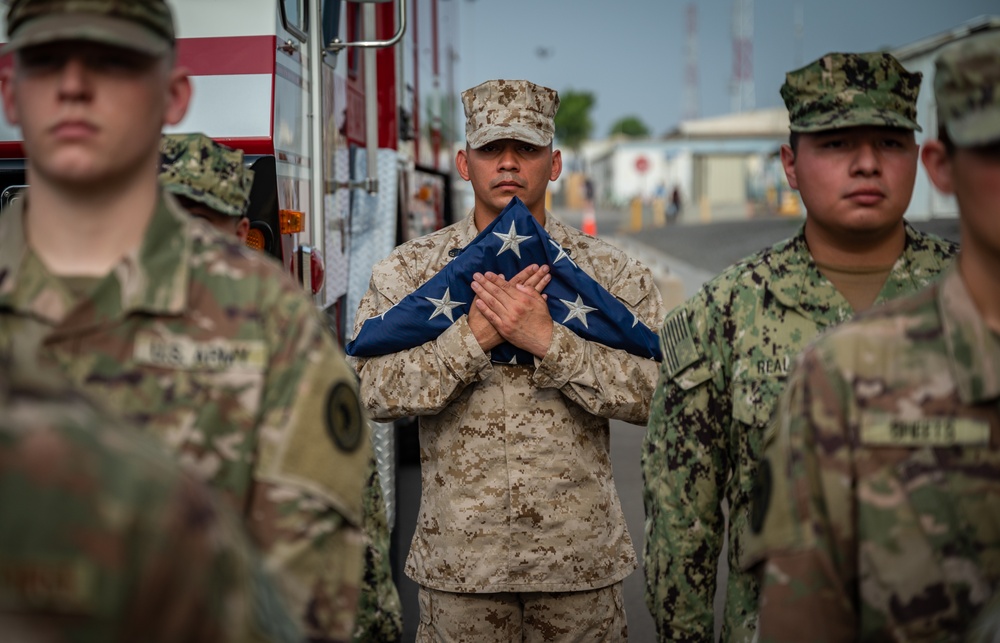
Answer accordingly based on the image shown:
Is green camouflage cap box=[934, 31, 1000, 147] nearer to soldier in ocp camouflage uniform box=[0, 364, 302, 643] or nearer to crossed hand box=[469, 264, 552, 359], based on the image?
soldier in ocp camouflage uniform box=[0, 364, 302, 643]

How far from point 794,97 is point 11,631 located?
2260mm

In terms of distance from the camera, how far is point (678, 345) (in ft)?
9.61

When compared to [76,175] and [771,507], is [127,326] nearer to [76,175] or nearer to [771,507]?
[76,175]

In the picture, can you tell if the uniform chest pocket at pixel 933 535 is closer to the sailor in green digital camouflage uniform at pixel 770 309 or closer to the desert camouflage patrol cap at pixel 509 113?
the sailor in green digital camouflage uniform at pixel 770 309

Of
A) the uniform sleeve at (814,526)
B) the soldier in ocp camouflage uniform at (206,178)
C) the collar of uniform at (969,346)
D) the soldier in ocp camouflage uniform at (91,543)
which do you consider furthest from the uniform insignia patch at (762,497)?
the soldier in ocp camouflage uniform at (206,178)

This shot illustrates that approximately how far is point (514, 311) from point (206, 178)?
36.8 inches

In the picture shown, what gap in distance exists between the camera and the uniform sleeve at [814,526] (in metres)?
1.85

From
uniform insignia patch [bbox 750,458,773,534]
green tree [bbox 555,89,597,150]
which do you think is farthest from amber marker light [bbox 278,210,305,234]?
green tree [bbox 555,89,597,150]

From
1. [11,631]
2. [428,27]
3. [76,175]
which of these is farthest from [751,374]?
[428,27]

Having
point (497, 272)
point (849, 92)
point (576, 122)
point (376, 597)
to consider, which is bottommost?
point (376, 597)

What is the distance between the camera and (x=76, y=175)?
5.74ft

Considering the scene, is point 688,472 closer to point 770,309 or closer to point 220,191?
point 770,309

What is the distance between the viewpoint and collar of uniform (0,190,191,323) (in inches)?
69.9

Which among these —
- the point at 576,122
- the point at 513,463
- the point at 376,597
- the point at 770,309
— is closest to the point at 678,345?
the point at 770,309
